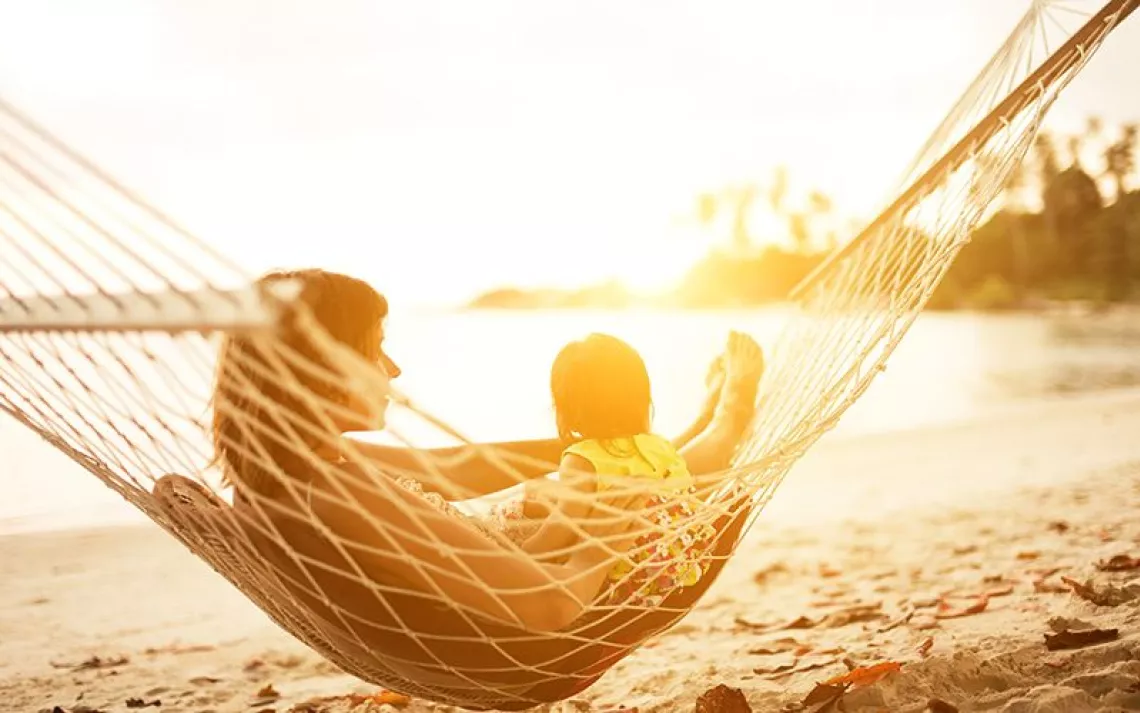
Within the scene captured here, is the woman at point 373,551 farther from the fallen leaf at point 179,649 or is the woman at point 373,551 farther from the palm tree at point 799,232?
the palm tree at point 799,232

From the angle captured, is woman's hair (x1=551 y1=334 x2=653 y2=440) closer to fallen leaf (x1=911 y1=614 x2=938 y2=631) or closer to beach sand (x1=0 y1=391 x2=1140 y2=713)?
beach sand (x1=0 y1=391 x2=1140 y2=713)

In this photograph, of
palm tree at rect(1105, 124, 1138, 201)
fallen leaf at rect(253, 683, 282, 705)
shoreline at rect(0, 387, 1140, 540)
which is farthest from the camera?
palm tree at rect(1105, 124, 1138, 201)

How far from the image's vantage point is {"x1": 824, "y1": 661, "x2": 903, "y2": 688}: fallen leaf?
2018 millimetres

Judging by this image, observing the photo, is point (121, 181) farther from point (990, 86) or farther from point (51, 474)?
point (51, 474)

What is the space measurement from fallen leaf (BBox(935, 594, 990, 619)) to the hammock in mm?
799

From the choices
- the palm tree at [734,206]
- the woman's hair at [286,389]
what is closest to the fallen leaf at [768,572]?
the woman's hair at [286,389]

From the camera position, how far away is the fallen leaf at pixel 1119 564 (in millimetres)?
2697

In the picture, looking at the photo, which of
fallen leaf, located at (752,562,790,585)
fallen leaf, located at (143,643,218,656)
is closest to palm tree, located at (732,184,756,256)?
fallen leaf, located at (752,562,790,585)

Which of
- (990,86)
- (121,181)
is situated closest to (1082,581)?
(990,86)

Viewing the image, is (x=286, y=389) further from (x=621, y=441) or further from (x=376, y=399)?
(x=621, y=441)

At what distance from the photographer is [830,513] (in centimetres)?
484

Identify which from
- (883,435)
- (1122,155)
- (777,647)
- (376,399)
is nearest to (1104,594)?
(777,647)

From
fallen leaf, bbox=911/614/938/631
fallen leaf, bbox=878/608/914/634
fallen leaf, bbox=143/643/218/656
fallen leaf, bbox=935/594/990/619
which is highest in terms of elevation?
fallen leaf, bbox=143/643/218/656

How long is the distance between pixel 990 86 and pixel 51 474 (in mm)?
6263
